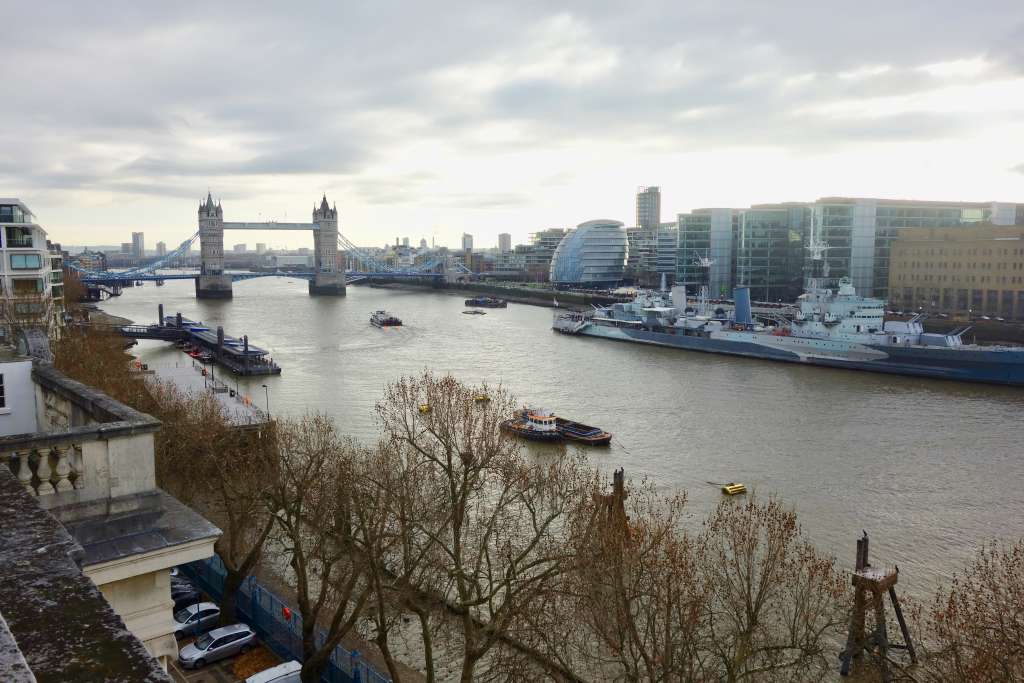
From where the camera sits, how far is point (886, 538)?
8172 millimetres

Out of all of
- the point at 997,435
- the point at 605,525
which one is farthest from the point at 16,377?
the point at 997,435

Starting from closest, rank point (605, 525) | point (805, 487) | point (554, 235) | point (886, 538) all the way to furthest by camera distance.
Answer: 1. point (605, 525)
2. point (886, 538)
3. point (805, 487)
4. point (554, 235)

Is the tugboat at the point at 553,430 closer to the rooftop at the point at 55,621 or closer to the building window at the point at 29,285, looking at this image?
the rooftop at the point at 55,621

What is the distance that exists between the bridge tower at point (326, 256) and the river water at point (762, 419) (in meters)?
23.6

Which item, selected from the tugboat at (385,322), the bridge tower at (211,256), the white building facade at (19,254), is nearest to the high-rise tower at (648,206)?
the bridge tower at (211,256)

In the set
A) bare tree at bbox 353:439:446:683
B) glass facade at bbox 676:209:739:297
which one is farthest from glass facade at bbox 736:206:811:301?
bare tree at bbox 353:439:446:683

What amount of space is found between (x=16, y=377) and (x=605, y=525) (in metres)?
3.37

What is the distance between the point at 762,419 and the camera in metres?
14.1

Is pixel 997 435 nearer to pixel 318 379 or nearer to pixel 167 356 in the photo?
pixel 318 379

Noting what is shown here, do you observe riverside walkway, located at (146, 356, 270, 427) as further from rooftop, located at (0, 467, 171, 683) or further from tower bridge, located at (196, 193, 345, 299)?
tower bridge, located at (196, 193, 345, 299)

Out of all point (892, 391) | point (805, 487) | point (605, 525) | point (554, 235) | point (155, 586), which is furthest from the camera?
point (554, 235)

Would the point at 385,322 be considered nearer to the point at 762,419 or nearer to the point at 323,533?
the point at 762,419

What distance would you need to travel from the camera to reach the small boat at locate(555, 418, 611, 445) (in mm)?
11852

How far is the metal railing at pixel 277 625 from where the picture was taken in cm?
529
